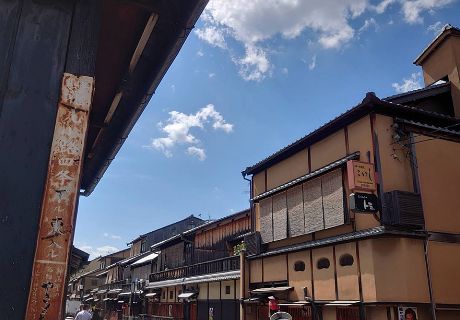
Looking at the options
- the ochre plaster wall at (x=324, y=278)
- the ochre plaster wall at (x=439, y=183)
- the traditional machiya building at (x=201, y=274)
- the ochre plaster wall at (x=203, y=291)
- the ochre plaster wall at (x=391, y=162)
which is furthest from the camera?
the ochre plaster wall at (x=203, y=291)

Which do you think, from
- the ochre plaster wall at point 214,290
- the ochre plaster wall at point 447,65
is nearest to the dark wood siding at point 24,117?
the ochre plaster wall at point 447,65

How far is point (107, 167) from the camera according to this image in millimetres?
8367

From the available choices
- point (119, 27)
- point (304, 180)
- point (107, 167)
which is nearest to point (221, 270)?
point (304, 180)

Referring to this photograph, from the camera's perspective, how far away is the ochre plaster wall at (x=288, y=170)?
17.6 m

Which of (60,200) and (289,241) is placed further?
(289,241)

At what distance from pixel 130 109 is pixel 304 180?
38.9 feet

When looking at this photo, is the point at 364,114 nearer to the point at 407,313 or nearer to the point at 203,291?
the point at 407,313

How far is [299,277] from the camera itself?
16.6m

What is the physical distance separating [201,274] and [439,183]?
1707 cm

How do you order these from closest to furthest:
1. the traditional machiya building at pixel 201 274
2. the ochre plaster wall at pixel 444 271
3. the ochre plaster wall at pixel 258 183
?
the ochre plaster wall at pixel 444 271
the ochre plaster wall at pixel 258 183
the traditional machiya building at pixel 201 274

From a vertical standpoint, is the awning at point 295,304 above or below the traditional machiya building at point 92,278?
below

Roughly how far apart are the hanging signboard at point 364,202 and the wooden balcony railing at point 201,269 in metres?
10.9

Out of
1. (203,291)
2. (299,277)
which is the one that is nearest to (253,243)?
(299,277)

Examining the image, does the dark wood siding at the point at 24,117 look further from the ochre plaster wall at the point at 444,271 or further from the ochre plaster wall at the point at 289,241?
the ochre plaster wall at the point at 289,241
